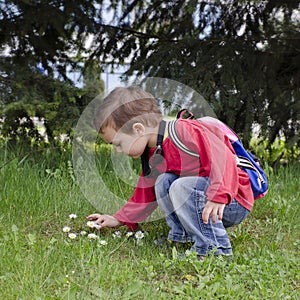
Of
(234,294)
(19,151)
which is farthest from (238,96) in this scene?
(234,294)

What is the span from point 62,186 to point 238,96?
5.34 ft

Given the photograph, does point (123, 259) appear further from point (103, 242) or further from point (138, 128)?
point (138, 128)

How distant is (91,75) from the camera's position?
473 centimetres

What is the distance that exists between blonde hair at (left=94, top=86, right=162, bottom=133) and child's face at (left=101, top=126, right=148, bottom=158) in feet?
0.08

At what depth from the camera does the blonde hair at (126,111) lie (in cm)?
238

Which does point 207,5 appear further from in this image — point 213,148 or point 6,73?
point 213,148

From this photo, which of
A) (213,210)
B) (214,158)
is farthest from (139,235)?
(214,158)

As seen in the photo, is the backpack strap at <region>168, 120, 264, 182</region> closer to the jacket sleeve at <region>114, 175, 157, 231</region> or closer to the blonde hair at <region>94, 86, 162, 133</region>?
the blonde hair at <region>94, 86, 162, 133</region>

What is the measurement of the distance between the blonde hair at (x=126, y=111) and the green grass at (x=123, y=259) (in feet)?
1.91

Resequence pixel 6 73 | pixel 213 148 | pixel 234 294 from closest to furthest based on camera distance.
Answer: pixel 234 294
pixel 213 148
pixel 6 73

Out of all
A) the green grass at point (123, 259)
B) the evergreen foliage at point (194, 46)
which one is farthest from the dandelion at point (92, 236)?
the evergreen foliage at point (194, 46)

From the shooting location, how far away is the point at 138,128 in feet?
7.96

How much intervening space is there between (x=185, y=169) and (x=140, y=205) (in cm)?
37

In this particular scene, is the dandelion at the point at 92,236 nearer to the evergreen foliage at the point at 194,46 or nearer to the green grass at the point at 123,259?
the green grass at the point at 123,259
